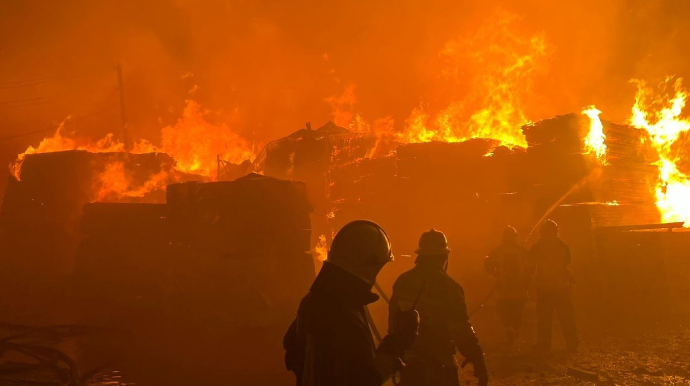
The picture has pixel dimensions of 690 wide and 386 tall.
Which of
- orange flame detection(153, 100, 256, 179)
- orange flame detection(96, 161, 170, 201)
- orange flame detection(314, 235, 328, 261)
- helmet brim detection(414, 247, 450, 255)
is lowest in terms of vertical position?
helmet brim detection(414, 247, 450, 255)

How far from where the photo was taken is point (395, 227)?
1455 cm

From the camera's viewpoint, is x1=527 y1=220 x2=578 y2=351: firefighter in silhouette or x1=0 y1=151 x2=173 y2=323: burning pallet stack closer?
x1=527 y1=220 x2=578 y2=351: firefighter in silhouette

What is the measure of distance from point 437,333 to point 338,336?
5.79 feet

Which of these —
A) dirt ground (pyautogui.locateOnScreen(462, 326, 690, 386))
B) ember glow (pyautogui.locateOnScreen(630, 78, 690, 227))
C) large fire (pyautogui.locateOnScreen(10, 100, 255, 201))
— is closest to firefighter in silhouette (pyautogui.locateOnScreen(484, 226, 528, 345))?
dirt ground (pyautogui.locateOnScreen(462, 326, 690, 386))

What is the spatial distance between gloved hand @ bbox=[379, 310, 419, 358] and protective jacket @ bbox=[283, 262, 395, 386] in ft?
0.29

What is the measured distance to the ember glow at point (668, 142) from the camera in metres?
14.7

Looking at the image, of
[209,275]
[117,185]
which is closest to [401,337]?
[209,275]

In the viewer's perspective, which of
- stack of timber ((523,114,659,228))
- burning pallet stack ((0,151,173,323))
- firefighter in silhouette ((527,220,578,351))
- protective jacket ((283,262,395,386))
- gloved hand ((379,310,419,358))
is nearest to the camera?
protective jacket ((283,262,395,386))

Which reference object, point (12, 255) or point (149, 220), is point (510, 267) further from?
point (12, 255)

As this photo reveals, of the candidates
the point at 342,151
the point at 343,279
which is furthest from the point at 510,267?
the point at 342,151

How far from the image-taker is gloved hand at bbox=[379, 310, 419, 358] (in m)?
2.56

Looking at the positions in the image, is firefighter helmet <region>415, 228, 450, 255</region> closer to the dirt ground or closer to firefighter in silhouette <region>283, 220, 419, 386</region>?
firefighter in silhouette <region>283, 220, 419, 386</region>

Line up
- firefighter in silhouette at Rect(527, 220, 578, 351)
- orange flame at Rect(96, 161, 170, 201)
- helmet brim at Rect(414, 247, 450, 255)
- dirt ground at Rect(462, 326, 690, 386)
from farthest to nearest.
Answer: orange flame at Rect(96, 161, 170, 201), firefighter in silhouette at Rect(527, 220, 578, 351), dirt ground at Rect(462, 326, 690, 386), helmet brim at Rect(414, 247, 450, 255)

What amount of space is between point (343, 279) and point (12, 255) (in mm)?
17764
